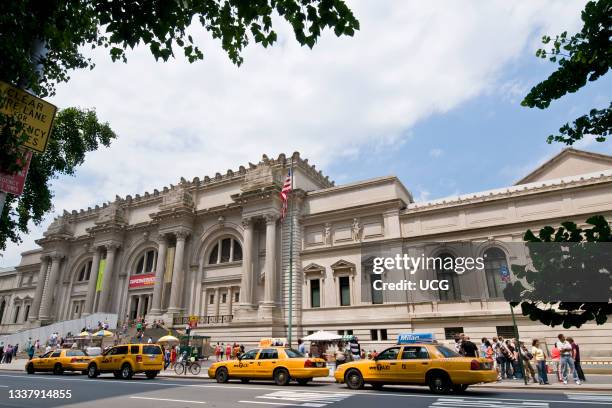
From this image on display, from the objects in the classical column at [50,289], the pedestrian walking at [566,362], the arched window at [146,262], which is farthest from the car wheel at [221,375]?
the classical column at [50,289]

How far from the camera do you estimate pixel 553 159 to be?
101 ft

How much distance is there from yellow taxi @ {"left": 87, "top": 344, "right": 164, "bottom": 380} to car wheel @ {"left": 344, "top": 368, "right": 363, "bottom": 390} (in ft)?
33.1

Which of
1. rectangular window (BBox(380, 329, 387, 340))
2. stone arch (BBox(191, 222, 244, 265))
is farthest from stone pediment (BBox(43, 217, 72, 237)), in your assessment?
rectangular window (BBox(380, 329, 387, 340))

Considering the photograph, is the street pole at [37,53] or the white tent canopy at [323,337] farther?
the white tent canopy at [323,337]

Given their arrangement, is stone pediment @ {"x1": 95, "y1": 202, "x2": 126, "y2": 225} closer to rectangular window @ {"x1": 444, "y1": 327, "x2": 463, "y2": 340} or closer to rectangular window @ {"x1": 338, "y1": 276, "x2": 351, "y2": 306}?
rectangular window @ {"x1": 338, "y1": 276, "x2": 351, "y2": 306}

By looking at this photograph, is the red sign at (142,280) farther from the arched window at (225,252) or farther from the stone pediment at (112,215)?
the arched window at (225,252)

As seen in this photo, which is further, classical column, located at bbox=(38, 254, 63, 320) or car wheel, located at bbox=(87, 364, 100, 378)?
classical column, located at bbox=(38, 254, 63, 320)

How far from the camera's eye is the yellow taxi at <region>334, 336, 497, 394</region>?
12.6 m

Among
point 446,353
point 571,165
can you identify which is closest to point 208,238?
point 446,353

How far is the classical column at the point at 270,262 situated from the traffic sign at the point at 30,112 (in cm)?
2998

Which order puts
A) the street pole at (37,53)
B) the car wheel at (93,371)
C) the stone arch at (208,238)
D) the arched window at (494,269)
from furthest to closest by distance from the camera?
the stone arch at (208,238) < the arched window at (494,269) < the car wheel at (93,371) < the street pole at (37,53)

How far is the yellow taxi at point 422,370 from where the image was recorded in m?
12.6

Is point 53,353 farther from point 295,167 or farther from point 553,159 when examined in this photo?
point 553,159

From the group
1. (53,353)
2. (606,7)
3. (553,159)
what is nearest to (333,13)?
(606,7)
